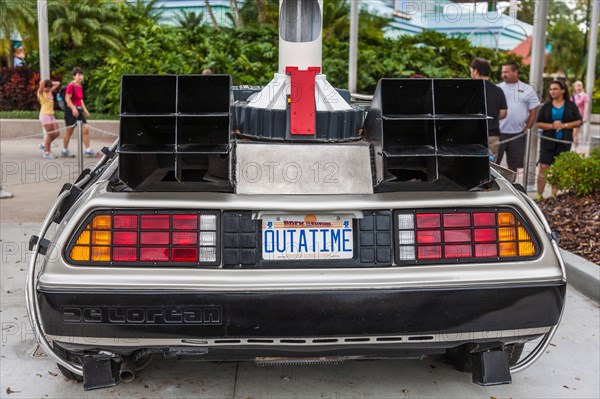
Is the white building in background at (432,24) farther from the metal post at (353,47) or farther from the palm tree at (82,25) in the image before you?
the metal post at (353,47)

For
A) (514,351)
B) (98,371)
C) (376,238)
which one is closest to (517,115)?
(514,351)

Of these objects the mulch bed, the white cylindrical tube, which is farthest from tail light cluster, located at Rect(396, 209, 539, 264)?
the mulch bed

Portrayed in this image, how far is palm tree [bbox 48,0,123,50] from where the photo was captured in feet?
74.1

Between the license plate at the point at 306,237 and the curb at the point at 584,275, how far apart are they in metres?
3.08

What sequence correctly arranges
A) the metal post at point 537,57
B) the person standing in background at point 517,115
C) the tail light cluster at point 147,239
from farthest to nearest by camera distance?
the metal post at point 537,57
the person standing in background at point 517,115
the tail light cluster at point 147,239

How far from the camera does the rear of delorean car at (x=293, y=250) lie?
315 centimetres

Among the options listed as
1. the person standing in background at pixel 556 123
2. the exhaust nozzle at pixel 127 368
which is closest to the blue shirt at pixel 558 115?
the person standing in background at pixel 556 123

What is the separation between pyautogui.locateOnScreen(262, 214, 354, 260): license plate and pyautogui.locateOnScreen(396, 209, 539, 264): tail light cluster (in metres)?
0.26

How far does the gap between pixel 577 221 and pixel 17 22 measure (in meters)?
21.7

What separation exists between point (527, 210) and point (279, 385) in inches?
62.7

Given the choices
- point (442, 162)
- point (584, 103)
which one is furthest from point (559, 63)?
point (442, 162)

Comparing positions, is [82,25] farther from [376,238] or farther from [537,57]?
[376,238]

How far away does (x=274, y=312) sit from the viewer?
3.13 metres

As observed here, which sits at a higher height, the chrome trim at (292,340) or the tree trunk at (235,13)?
the tree trunk at (235,13)
